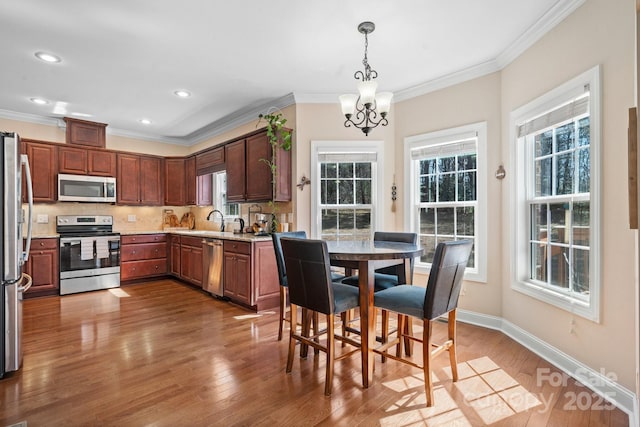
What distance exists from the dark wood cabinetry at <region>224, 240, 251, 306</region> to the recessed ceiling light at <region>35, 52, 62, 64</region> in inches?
101

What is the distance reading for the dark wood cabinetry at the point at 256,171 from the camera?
13.4 ft

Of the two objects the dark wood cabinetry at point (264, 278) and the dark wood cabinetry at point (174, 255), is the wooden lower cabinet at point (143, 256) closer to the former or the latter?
the dark wood cabinetry at point (174, 255)

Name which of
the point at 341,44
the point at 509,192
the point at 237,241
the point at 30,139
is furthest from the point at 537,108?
the point at 30,139

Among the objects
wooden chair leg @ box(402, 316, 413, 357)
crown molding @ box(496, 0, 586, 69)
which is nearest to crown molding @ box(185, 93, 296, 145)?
crown molding @ box(496, 0, 586, 69)

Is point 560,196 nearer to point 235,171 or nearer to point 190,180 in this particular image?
point 235,171

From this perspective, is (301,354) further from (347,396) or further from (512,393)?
(512,393)

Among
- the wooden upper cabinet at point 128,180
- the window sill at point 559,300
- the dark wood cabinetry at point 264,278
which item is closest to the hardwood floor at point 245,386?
Result: the window sill at point 559,300

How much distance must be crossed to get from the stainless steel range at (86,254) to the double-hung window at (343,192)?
339cm

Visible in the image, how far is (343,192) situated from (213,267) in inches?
82.1

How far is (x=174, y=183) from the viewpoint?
6082mm

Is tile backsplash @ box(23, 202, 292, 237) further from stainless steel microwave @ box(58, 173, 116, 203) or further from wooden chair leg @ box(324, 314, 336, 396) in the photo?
wooden chair leg @ box(324, 314, 336, 396)

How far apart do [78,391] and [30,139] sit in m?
4.36

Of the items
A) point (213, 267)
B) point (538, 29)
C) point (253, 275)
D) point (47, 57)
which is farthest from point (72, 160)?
point (538, 29)

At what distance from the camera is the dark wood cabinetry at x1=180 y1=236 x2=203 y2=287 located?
15.9 feet
